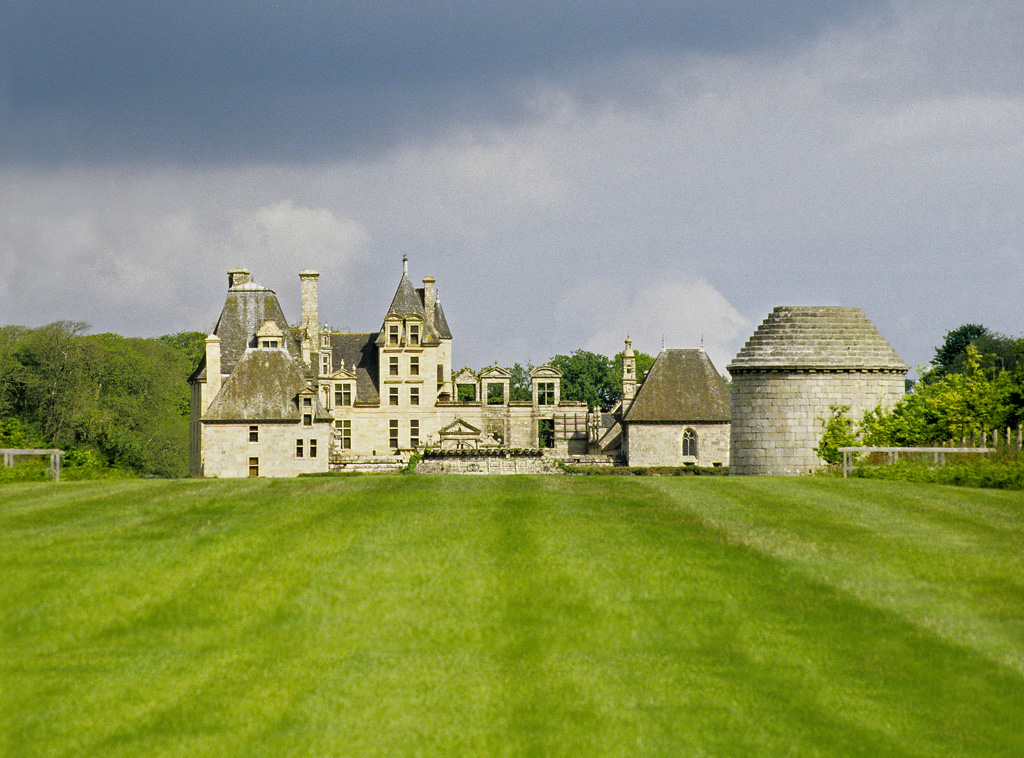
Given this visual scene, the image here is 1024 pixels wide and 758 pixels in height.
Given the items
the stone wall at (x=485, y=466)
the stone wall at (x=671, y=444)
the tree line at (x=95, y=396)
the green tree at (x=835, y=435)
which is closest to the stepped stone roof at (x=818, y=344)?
the green tree at (x=835, y=435)

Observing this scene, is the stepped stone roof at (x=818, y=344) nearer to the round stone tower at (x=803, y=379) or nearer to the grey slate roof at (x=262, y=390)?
the round stone tower at (x=803, y=379)

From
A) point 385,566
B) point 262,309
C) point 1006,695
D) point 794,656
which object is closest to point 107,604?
point 385,566

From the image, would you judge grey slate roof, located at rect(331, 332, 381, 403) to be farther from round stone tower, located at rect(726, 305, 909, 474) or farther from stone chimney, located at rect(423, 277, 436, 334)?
round stone tower, located at rect(726, 305, 909, 474)

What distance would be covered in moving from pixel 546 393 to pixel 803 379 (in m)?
37.2

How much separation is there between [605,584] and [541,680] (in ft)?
8.99

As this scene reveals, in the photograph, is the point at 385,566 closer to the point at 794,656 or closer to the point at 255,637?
the point at 255,637

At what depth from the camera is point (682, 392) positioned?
7006 centimetres

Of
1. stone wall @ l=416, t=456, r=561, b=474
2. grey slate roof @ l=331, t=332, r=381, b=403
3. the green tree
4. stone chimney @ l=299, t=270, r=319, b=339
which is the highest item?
stone chimney @ l=299, t=270, r=319, b=339

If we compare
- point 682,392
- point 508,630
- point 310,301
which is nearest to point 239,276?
point 310,301

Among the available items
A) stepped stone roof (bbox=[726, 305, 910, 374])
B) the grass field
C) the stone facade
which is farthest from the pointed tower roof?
the grass field

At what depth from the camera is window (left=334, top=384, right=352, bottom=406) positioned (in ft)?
227

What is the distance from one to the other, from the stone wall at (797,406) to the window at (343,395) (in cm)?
3689

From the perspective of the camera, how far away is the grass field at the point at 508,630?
27.9ft

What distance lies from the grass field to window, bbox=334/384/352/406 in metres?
52.5
